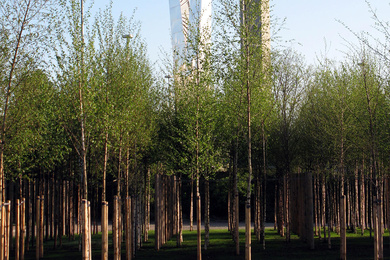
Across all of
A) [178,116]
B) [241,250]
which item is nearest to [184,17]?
[178,116]

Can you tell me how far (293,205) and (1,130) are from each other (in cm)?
1171

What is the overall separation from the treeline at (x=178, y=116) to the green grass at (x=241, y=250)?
0.42m

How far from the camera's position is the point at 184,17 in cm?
1900

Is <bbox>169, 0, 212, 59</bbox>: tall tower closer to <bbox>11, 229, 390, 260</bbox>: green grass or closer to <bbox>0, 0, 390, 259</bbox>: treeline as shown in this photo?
<bbox>0, 0, 390, 259</bbox>: treeline

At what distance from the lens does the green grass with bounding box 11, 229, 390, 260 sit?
13.7 metres

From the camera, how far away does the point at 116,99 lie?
41.4 ft

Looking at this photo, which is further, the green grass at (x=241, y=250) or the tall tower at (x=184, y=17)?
the tall tower at (x=184, y=17)

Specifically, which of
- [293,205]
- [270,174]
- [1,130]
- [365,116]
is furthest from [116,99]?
[270,174]

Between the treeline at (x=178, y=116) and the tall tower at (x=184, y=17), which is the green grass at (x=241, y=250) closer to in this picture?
the treeline at (x=178, y=116)

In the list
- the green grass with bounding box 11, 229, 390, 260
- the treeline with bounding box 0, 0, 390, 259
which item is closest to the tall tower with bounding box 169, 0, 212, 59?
the treeline with bounding box 0, 0, 390, 259

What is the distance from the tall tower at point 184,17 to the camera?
1559 cm

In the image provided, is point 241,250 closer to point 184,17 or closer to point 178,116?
point 178,116

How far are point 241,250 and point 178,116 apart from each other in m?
4.36

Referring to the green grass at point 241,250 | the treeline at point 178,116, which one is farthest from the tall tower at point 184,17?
the green grass at point 241,250
